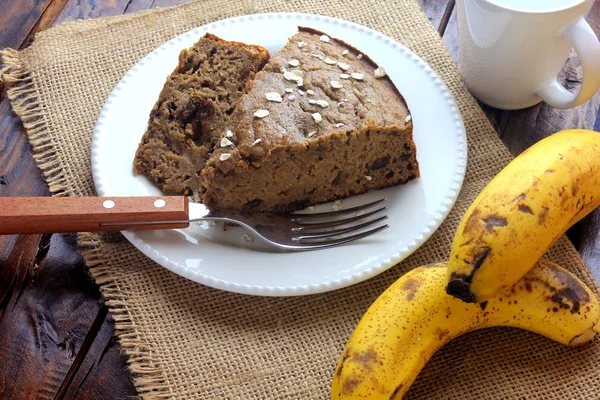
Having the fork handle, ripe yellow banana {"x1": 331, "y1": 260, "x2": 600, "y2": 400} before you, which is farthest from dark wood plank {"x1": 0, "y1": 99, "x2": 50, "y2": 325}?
ripe yellow banana {"x1": 331, "y1": 260, "x2": 600, "y2": 400}

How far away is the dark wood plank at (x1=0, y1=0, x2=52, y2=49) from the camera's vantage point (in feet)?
7.91

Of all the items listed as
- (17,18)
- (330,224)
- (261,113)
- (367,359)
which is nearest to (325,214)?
(330,224)

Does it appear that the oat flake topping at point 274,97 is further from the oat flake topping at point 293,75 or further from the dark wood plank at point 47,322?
the dark wood plank at point 47,322

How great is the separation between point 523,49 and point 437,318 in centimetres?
95

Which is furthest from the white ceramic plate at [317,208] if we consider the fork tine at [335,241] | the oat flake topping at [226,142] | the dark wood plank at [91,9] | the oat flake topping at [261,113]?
the dark wood plank at [91,9]

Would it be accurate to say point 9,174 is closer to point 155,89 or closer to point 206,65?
point 155,89

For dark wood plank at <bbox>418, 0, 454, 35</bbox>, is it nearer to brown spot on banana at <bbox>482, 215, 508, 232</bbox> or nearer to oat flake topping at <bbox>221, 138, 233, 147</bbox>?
oat flake topping at <bbox>221, 138, 233, 147</bbox>

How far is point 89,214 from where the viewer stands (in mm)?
1708

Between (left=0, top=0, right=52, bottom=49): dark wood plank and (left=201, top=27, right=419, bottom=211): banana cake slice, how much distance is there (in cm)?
110

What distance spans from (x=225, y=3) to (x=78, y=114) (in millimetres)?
762

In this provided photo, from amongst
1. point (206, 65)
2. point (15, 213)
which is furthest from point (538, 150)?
point (15, 213)

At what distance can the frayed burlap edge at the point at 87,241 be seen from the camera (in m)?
1.62

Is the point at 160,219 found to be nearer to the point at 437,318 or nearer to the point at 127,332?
the point at 127,332

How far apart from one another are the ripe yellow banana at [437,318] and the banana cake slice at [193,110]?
74cm
